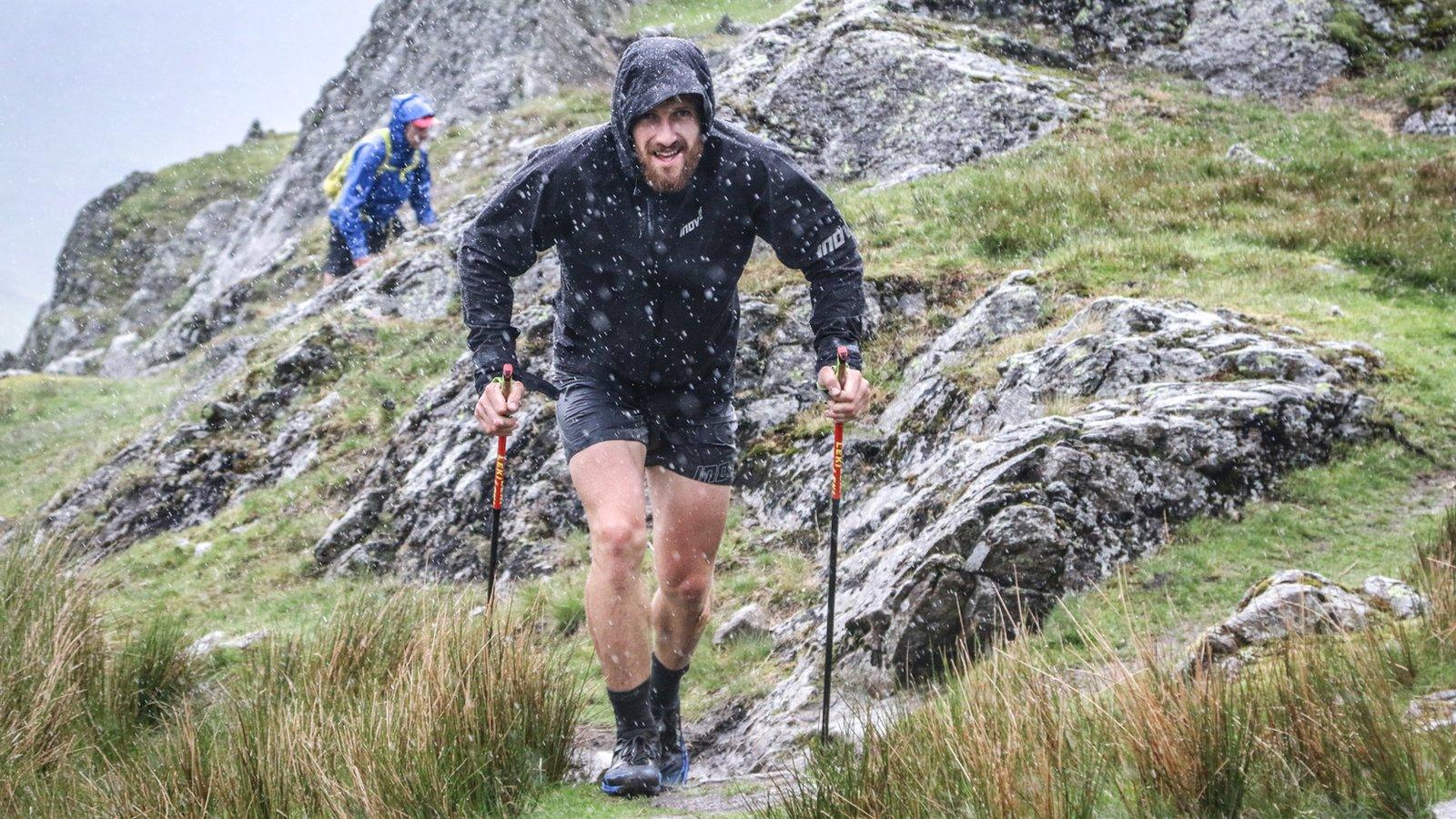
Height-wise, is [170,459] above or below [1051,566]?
below

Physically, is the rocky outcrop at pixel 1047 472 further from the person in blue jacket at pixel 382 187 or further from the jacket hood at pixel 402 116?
the person in blue jacket at pixel 382 187

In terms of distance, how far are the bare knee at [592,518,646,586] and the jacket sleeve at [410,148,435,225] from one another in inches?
597

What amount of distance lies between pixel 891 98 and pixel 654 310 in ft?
44.6

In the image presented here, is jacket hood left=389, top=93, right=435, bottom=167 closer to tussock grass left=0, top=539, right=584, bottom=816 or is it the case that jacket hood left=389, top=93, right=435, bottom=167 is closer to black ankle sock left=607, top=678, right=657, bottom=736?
tussock grass left=0, top=539, right=584, bottom=816

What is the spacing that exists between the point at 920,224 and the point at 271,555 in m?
8.40

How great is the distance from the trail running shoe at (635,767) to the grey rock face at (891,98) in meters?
12.6

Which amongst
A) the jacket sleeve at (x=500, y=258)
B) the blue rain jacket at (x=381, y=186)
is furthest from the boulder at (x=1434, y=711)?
the blue rain jacket at (x=381, y=186)

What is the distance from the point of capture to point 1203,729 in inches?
125

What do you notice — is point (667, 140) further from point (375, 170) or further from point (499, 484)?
point (375, 170)

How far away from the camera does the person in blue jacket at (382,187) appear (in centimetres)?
1683

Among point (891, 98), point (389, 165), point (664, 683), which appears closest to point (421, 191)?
point (389, 165)

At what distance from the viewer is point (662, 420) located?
17.0 ft

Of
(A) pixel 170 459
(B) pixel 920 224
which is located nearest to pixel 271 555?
(A) pixel 170 459

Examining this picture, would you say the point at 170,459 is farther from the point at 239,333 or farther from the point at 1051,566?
the point at 1051,566
